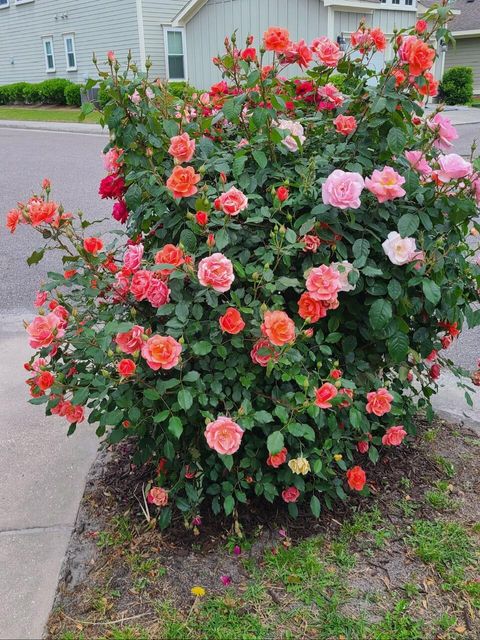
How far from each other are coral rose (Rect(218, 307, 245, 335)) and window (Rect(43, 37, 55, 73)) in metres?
23.7

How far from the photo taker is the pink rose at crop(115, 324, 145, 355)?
199 centimetres

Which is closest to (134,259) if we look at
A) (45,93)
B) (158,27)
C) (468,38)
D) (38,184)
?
(38,184)

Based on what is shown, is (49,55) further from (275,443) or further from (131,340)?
(275,443)

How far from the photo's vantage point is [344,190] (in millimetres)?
1967

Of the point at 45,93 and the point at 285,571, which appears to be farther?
the point at 45,93

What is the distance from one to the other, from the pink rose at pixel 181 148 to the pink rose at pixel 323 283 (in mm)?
577

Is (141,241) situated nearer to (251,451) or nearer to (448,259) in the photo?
(251,451)

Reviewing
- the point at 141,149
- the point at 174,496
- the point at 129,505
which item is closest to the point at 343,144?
the point at 141,149

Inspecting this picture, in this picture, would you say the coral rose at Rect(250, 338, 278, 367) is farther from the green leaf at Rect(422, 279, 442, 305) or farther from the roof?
the roof

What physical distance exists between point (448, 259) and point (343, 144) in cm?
Answer: 55

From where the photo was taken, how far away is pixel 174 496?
2.28 meters

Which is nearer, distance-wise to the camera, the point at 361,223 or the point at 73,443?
the point at 361,223

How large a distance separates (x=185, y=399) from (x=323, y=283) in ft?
1.88

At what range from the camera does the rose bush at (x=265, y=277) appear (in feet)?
6.60
